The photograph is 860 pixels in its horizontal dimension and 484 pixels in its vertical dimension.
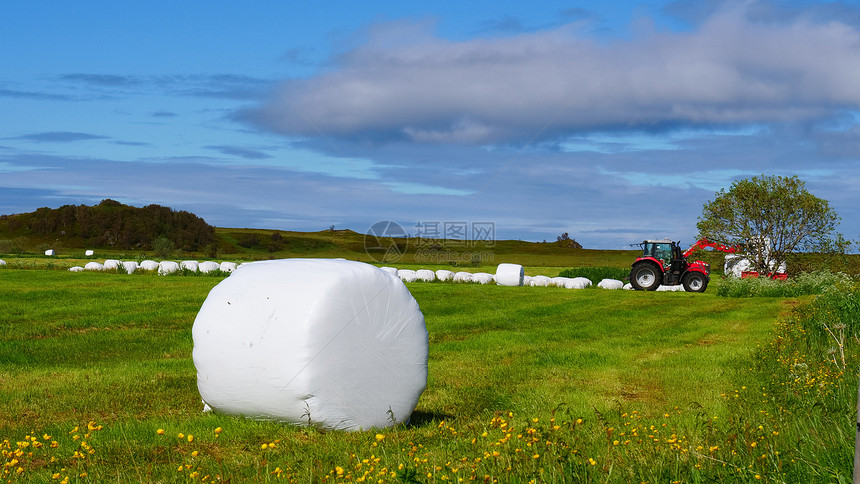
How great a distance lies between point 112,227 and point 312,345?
250 feet

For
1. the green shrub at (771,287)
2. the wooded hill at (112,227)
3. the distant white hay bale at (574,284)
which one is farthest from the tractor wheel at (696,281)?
the wooded hill at (112,227)

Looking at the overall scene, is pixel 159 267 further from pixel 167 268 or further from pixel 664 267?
pixel 664 267

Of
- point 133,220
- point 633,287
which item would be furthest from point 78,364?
point 133,220

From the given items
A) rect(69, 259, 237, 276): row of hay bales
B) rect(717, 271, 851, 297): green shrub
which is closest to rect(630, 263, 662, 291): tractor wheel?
rect(717, 271, 851, 297): green shrub

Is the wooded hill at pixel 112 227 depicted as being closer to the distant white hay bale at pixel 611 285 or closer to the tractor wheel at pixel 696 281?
the distant white hay bale at pixel 611 285

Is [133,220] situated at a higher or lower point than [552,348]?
higher

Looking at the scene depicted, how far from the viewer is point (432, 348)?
48.7 feet

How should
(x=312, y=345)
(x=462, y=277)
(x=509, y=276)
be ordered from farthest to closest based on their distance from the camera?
(x=462, y=277) → (x=509, y=276) → (x=312, y=345)

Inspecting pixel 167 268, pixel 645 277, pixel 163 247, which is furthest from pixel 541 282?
pixel 163 247

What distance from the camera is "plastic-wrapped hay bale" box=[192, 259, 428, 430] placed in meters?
7.15

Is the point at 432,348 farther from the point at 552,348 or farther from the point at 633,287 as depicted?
the point at 633,287

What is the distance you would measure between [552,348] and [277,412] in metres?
8.73

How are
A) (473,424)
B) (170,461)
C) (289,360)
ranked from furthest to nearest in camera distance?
(473,424) → (289,360) → (170,461)

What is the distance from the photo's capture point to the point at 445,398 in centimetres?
988
